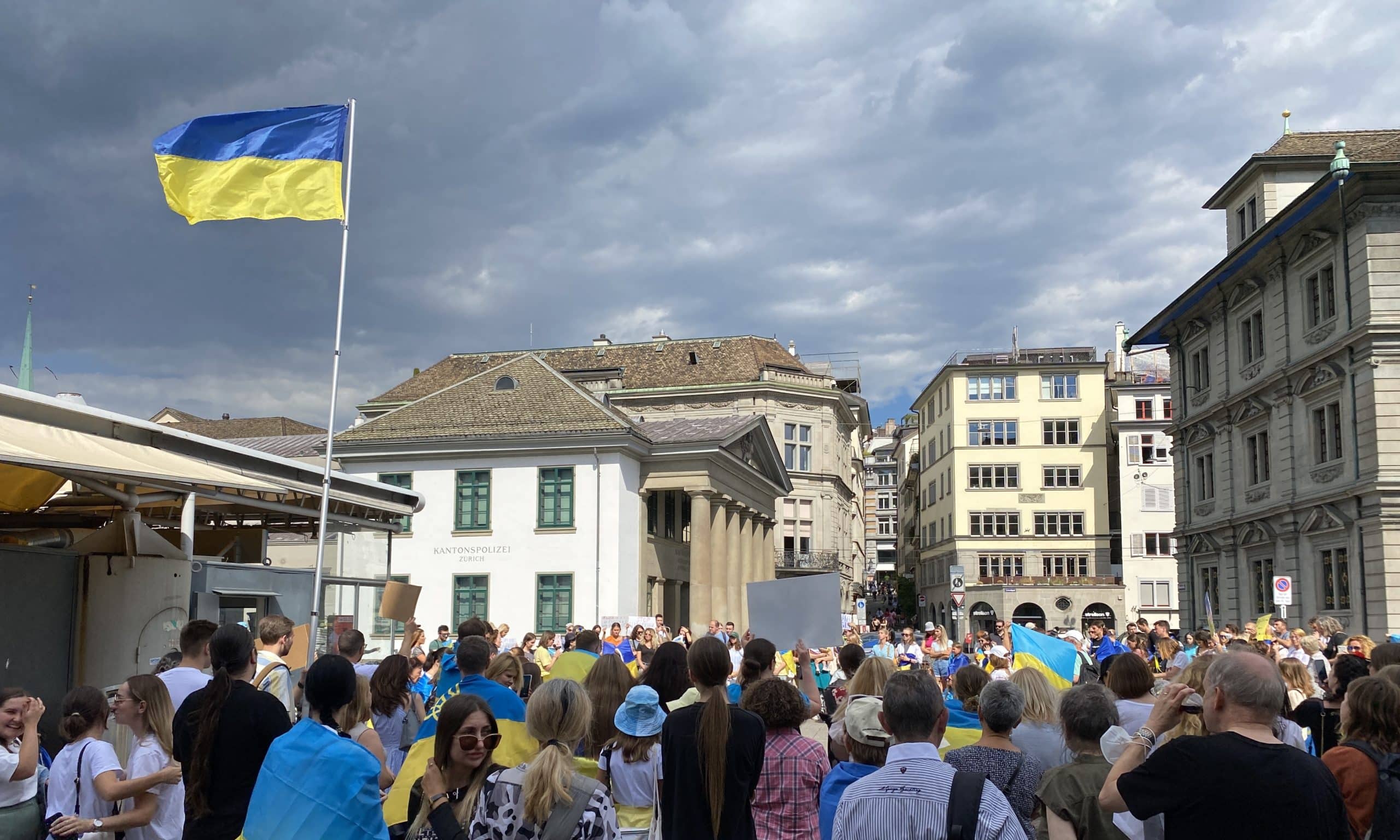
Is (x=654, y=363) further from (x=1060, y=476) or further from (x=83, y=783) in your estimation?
(x=83, y=783)

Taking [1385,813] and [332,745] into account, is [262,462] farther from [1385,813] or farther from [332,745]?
[1385,813]

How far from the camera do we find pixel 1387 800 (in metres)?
4.67

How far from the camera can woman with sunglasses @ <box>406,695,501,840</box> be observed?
438 cm

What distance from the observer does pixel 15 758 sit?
5.89m

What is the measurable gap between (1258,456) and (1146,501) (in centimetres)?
3289

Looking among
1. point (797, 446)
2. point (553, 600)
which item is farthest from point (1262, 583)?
point (797, 446)

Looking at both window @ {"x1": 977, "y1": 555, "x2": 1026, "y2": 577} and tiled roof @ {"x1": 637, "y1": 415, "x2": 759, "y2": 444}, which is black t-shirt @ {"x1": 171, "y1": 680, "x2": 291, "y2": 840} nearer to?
tiled roof @ {"x1": 637, "y1": 415, "x2": 759, "y2": 444}

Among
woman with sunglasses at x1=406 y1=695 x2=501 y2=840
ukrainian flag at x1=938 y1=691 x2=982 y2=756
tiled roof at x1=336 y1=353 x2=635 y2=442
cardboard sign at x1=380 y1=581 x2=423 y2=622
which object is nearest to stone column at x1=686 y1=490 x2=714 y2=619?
tiled roof at x1=336 y1=353 x2=635 y2=442

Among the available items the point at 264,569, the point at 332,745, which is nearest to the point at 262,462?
the point at 264,569

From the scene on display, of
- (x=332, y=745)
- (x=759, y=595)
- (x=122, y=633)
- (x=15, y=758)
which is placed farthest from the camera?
(x=122, y=633)

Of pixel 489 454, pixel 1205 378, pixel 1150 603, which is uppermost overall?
pixel 1205 378

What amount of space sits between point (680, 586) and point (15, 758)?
133ft

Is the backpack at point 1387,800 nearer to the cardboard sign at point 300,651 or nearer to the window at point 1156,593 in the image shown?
the cardboard sign at point 300,651

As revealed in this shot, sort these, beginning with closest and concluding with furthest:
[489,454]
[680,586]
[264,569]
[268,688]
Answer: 1. [268,688]
2. [264,569]
3. [489,454]
4. [680,586]
